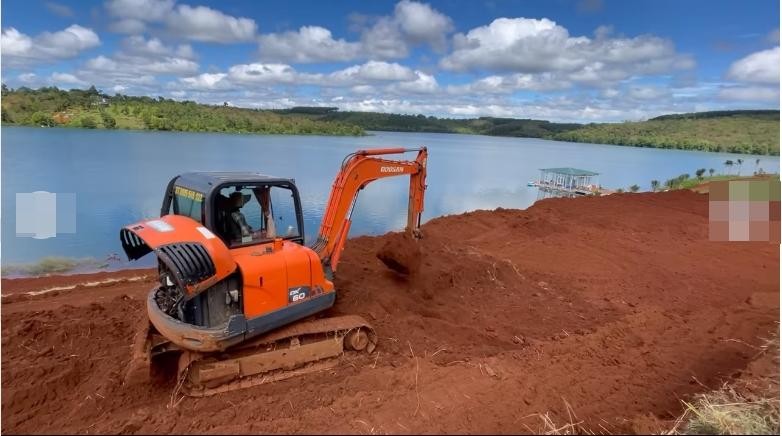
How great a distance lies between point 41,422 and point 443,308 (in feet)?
16.8

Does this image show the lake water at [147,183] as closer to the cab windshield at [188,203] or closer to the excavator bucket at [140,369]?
the cab windshield at [188,203]

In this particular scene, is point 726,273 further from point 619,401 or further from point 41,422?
point 41,422

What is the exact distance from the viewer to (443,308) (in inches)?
296

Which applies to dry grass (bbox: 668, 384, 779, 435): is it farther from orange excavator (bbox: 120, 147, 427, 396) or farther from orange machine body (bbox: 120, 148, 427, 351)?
orange machine body (bbox: 120, 148, 427, 351)

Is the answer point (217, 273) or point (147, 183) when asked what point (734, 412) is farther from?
point (147, 183)

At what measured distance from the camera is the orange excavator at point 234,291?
4.71m

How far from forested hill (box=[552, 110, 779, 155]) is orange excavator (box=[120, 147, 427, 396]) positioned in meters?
81.6

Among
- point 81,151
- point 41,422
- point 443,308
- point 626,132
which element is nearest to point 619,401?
point 443,308

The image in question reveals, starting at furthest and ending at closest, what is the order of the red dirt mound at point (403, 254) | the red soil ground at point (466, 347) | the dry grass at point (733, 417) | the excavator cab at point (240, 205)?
1. the red dirt mound at point (403, 254)
2. the excavator cab at point (240, 205)
3. the red soil ground at point (466, 347)
4. the dry grass at point (733, 417)

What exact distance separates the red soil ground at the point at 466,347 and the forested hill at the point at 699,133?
75.4 metres

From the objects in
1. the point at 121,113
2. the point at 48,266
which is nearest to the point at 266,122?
the point at 121,113

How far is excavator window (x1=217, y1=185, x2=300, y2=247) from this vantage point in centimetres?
520

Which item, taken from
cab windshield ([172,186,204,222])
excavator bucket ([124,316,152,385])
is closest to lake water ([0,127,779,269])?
cab windshield ([172,186,204,222])

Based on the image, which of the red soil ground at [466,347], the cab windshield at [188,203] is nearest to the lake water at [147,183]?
the red soil ground at [466,347]
